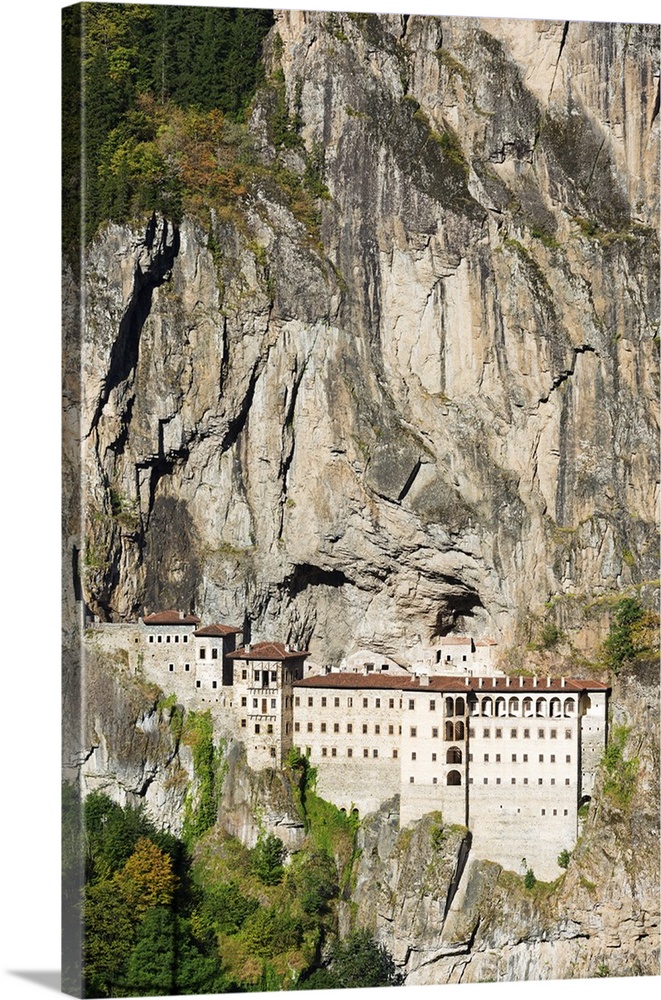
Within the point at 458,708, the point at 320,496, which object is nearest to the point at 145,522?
the point at 320,496

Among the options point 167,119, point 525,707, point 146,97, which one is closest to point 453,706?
point 525,707

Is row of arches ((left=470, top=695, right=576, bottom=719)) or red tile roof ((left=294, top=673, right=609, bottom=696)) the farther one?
row of arches ((left=470, top=695, right=576, bottom=719))

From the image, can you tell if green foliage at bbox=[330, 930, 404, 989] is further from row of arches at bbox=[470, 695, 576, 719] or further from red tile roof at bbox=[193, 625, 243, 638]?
red tile roof at bbox=[193, 625, 243, 638]

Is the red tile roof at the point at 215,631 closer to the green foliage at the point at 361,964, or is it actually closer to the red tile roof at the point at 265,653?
the red tile roof at the point at 265,653

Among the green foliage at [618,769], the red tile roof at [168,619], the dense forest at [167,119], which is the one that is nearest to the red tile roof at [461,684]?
the green foliage at [618,769]

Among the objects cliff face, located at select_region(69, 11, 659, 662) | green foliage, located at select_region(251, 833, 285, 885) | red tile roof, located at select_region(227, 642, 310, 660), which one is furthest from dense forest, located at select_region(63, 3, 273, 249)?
green foliage, located at select_region(251, 833, 285, 885)

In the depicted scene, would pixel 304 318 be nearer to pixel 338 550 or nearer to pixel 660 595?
pixel 338 550
